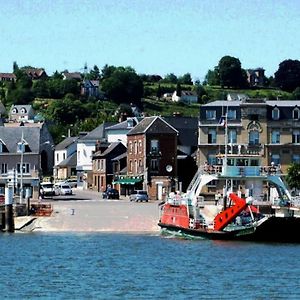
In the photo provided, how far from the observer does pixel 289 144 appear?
4781 inches

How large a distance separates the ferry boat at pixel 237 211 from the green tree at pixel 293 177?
88.0ft

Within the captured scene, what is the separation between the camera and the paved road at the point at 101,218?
290 ft

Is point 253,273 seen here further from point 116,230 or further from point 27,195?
point 27,195

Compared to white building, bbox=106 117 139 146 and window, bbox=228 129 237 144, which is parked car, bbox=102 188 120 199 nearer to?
window, bbox=228 129 237 144

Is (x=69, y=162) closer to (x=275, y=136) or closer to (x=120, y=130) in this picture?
(x=120, y=130)

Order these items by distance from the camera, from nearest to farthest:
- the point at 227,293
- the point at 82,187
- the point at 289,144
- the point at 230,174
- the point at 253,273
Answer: the point at 227,293, the point at 253,273, the point at 230,174, the point at 289,144, the point at 82,187

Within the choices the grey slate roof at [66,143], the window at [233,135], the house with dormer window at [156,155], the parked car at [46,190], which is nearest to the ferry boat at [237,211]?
the window at [233,135]

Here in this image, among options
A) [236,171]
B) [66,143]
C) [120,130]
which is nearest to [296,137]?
[120,130]

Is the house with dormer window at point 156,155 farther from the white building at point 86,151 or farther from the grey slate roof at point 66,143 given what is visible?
the grey slate roof at point 66,143

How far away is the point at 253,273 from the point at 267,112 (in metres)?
61.0

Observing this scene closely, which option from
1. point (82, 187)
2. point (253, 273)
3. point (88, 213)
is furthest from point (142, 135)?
point (253, 273)

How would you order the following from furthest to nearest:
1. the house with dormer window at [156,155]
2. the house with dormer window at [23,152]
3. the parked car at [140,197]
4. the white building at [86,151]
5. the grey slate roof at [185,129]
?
the white building at [86,151], the grey slate roof at [185,129], the house with dormer window at [156,155], the parked car at [140,197], the house with dormer window at [23,152]

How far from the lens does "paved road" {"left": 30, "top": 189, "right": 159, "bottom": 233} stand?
88.4 metres

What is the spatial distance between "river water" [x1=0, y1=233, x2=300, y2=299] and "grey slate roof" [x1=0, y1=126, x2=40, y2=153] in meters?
36.0
